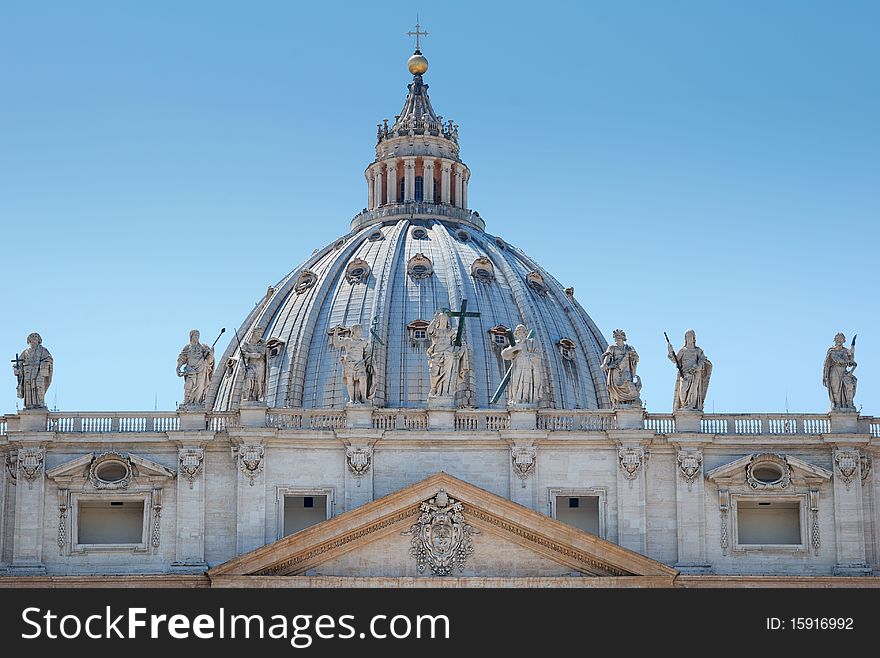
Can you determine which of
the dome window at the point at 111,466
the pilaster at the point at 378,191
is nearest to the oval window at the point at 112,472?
the dome window at the point at 111,466

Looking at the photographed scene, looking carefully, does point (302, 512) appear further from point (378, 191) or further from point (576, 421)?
point (378, 191)

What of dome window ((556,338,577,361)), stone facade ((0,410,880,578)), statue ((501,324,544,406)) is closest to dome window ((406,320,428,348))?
dome window ((556,338,577,361))

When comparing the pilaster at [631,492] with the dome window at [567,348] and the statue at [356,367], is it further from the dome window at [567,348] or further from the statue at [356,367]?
the dome window at [567,348]

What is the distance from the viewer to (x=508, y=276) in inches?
5017

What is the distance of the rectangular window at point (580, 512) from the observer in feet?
254

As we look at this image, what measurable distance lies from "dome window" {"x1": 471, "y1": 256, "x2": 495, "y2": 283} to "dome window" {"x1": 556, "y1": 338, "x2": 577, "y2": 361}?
598cm

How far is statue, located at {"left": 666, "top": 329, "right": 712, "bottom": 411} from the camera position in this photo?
7769cm

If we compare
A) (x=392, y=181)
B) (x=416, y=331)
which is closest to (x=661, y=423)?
(x=416, y=331)

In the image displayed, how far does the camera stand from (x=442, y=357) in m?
77.6

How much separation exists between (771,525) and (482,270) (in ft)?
166
